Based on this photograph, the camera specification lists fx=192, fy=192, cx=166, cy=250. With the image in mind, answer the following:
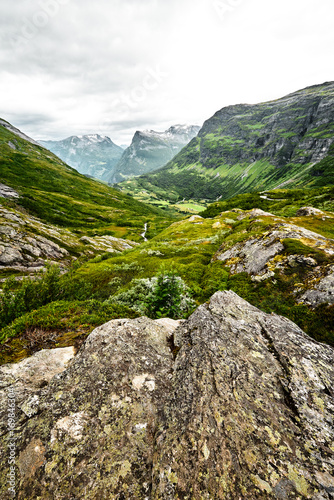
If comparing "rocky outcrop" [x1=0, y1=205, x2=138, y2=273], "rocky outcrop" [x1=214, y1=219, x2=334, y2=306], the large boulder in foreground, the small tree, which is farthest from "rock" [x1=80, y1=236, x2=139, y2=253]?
the large boulder in foreground

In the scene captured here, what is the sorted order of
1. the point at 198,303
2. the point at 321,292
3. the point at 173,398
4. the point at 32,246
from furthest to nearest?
the point at 32,246 < the point at 198,303 < the point at 321,292 < the point at 173,398

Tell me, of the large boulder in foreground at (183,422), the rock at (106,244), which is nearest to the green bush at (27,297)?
the large boulder in foreground at (183,422)

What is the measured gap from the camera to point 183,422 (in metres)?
6.96

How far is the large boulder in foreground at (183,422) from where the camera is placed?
5.47 metres

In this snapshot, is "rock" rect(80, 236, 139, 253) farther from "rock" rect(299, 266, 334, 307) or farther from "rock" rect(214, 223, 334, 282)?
"rock" rect(299, 266, 334, 307)

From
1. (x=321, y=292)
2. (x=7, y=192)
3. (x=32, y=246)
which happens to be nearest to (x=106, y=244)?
(x=32, y=246)

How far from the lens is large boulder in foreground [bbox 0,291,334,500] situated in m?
5.47

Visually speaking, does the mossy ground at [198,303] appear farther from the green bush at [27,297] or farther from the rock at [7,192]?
the rock at [7,192]

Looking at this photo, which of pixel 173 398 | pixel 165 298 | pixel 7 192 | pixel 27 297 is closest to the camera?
pixel 173 398

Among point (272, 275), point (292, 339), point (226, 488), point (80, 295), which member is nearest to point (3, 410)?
point (226, 488)

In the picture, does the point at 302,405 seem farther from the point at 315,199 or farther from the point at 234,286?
the point at 315,199

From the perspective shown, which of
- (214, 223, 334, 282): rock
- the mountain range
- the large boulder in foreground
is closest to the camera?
the large boulder in foreground

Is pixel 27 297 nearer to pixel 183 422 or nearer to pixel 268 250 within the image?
pixel 183 422

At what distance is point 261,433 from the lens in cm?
627
